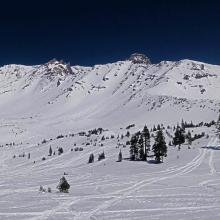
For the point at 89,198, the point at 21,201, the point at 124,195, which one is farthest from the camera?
the point at 124,195

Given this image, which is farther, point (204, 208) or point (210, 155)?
point (210, 155)

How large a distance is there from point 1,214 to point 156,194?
17.0 metres

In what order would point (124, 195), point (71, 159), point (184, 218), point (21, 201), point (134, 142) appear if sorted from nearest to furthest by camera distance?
point (184, 218) → point (21, 201) → point (124, 195) → point (134, 142) → point (71, 159)

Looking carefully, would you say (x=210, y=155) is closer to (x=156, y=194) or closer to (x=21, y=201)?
(x=156, y=194)

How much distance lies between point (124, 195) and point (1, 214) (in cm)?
1469

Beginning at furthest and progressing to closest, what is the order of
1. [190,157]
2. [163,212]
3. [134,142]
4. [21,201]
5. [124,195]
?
[134,142]
[190,157]
[124,195]
[21,201]
[163,212]

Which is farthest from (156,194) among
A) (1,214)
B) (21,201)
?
(1,214)

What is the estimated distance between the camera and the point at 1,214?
2833 cm

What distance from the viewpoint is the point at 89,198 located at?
123 feet

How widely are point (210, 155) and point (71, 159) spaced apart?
61.4m

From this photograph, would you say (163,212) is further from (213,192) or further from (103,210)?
(213,192)

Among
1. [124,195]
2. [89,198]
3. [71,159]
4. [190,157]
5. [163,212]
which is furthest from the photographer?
[71,159]

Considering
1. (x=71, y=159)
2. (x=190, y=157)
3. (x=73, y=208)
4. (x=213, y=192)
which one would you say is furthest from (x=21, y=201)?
(x=71, y=159)

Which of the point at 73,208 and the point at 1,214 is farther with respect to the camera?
the point at 73,208
